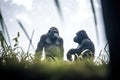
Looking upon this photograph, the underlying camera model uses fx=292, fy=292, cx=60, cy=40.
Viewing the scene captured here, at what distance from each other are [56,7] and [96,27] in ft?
0.30

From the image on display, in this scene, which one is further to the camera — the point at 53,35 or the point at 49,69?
the point at 53,35

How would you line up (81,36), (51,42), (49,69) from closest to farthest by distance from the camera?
1. (49,69)
2. (51,42)
3. (81,36)

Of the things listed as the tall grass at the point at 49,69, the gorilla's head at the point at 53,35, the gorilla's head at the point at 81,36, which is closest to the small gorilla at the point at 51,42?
the gorilla's head at the point at 53,35

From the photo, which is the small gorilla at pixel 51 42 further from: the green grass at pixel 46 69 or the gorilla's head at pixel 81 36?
the green grass at pixel 46 69

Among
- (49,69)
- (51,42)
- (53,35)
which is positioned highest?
(53,35)

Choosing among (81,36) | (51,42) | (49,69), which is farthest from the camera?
(81,36)

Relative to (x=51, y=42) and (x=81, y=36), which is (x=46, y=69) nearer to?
(x=51, y=42)

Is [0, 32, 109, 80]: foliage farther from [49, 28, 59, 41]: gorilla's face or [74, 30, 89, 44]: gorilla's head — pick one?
[74, 30, 89, 44]: gorilla's head

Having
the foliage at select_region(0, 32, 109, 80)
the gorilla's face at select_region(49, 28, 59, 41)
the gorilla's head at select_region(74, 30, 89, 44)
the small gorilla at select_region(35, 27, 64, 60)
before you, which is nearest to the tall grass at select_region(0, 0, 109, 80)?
the foliage at select_region(0, 32, 109, 80)

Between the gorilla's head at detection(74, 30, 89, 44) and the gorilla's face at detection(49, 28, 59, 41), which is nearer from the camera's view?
the gorilla's face at detection(49, 28, 59, 41)

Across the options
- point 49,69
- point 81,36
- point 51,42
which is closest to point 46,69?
point 49,69

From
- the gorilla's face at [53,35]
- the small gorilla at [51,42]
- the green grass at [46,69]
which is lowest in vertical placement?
the green grass at [46,69]

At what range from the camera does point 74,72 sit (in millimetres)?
1627

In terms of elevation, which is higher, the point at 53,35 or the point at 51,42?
the point at 53,35
